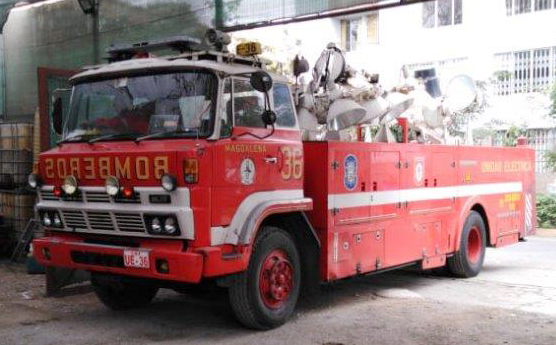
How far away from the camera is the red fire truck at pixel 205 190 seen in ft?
18.6

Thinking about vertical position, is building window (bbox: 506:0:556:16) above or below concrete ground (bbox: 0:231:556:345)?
above

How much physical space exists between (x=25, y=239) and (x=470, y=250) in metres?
6.75

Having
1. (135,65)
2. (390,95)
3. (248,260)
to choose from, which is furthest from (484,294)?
(135,65)

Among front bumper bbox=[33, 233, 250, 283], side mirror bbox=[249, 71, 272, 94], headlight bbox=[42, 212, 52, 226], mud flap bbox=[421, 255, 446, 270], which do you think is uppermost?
side mirror bbox=[249, 71, 272, 94]

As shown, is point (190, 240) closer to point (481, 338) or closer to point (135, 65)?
point (135, 65)

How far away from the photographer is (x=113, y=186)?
→ 587 cm

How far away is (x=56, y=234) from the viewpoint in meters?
6.68

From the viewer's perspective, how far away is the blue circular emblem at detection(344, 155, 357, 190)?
281 inches

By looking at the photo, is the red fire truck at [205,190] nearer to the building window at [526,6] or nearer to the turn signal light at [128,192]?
the turn signal light at [128,192]

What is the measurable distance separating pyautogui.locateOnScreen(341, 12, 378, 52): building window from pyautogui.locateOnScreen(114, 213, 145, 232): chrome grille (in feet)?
74.8

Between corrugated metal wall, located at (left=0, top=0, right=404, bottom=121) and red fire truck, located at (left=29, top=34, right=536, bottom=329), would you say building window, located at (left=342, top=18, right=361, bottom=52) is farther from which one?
red fire truck, located at (left=29, top=34, right=536, bottom=329)

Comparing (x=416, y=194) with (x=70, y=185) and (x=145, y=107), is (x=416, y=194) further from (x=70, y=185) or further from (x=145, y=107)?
(x=70, y=185)

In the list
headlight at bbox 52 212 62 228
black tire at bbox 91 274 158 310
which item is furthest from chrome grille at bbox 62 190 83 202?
black tire at bbox 91 274 158 310

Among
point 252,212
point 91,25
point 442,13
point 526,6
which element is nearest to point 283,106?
point 252,212
